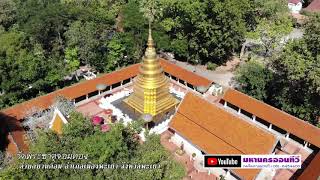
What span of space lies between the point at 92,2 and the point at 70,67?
15.9 metres

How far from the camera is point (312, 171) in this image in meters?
24.9

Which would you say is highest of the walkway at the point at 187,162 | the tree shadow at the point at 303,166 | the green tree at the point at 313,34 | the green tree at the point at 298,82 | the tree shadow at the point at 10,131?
the green tree at the point at 313,34

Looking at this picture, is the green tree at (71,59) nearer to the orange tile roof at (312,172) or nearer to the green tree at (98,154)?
the green tree at (98,154)

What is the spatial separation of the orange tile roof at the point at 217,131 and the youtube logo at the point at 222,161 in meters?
0.46

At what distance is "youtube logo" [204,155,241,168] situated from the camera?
1035 inches

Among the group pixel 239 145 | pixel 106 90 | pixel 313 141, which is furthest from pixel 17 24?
pixel 313 141

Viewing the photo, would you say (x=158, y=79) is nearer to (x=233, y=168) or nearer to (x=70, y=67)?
(x=233, y=168)

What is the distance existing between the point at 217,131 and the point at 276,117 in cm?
751

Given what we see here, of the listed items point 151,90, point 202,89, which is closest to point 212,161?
point 151,90

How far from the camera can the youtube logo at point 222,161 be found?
26281mm

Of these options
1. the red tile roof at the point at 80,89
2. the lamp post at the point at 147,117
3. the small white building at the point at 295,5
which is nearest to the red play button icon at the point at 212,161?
the lamp post at the point at 147,117

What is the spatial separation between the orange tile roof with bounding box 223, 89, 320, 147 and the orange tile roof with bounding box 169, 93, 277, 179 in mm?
6418

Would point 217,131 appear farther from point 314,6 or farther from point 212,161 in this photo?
point 314,6

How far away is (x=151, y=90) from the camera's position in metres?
32.0
